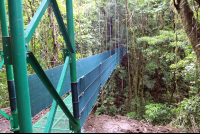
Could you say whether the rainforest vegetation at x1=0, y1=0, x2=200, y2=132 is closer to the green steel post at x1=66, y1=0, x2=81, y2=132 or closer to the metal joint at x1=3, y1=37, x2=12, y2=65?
the green steel post at x1=66, y1=0, x2=81, y2=132

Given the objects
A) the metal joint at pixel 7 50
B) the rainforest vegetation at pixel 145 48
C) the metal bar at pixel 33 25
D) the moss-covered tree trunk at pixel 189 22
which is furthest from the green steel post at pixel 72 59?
the moss-covered tree trunk at pixel 189 22

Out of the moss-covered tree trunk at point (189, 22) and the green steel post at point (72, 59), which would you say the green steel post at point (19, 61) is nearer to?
the green steel post at point (72, 59)

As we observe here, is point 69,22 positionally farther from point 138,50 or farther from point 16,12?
point 138,50

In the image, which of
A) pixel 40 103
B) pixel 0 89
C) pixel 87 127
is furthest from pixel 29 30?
pixel 0 89

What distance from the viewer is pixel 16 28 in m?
0.64

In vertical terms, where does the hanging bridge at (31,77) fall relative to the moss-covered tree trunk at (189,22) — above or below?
below

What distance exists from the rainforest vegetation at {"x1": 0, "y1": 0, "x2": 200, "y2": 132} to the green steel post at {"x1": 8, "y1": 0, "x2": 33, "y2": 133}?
112 cm

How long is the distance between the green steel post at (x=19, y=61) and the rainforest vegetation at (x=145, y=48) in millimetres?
1121

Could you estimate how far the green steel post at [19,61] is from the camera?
64 cm

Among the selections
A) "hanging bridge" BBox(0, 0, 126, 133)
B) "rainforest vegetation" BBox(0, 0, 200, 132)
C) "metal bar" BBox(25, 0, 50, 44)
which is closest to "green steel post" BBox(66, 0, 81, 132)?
"hanging bridge" BBox(0, 0, 126, 133)

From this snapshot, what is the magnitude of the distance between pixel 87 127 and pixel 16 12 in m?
1.85

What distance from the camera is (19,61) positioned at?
65cm

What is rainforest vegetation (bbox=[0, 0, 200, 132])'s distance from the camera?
7.73 ft

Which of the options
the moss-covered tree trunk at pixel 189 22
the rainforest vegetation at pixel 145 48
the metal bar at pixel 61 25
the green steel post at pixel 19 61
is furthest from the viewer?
the rainforest vegetation at pixel 145 48
